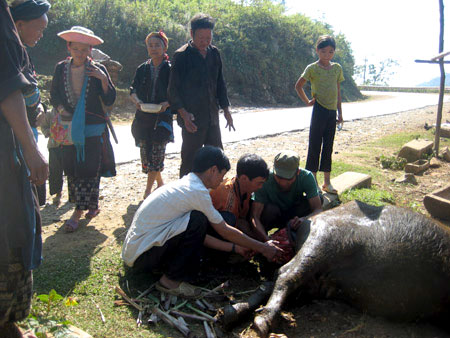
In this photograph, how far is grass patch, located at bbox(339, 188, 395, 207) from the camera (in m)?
5.24

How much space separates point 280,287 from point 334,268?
48cm

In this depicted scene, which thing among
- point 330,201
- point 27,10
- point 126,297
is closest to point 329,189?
point 330,201

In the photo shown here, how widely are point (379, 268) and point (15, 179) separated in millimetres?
2555

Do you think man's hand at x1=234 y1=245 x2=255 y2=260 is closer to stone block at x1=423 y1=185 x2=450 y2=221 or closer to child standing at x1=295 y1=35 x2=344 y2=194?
child standing at x1=295 y1=35 x2=344 y2=194

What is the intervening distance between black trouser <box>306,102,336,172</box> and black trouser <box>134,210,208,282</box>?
9.07ft

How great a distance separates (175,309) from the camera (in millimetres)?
3008

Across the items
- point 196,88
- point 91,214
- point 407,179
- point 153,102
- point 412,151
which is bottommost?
point 407,179

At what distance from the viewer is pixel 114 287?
10.7 ft

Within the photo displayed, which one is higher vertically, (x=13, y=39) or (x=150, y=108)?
(x=13, y=39)

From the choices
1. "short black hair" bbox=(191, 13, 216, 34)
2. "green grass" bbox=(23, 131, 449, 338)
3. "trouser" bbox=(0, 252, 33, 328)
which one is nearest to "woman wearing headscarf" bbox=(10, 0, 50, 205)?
"trouser" bbox=(0, 252, 33, 328)

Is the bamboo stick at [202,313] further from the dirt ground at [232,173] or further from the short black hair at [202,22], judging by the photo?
the short black hair at [202,22]

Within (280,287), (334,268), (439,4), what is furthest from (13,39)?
(439,4)

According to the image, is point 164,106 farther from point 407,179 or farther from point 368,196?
point 407,179

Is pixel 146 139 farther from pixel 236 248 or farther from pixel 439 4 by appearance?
pixel 439 4
